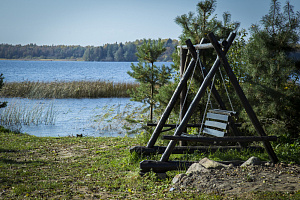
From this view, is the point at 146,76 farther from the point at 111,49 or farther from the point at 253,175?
the point at 111,49

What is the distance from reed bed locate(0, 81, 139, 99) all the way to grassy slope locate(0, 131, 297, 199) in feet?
49.1

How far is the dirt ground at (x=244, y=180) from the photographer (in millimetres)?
4411

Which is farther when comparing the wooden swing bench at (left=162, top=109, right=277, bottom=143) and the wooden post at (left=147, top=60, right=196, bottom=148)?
the wooden post at (left=147, top=60, right=196, bottom=148)

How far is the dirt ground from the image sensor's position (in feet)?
14.5

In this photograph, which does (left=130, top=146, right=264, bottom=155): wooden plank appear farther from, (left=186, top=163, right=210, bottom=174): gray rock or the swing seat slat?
(left=186, top=163, right=210, bottom=174): gray rock

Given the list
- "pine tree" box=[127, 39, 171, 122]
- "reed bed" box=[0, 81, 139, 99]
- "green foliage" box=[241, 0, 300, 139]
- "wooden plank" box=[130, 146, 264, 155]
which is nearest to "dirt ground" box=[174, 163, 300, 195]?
"wooden plank" box=[130, 146, 264, 155]

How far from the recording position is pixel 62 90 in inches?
954

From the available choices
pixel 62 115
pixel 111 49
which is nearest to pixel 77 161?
pixel 62 115

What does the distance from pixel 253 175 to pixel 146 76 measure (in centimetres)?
632

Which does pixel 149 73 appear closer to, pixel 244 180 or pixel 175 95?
pixel 175 95

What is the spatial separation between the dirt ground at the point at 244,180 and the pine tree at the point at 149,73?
5.58m

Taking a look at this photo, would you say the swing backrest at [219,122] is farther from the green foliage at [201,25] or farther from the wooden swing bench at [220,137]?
the green foliage at [201,25]

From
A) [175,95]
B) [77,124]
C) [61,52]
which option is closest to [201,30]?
[175,95]

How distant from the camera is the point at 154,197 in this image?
4.63m
